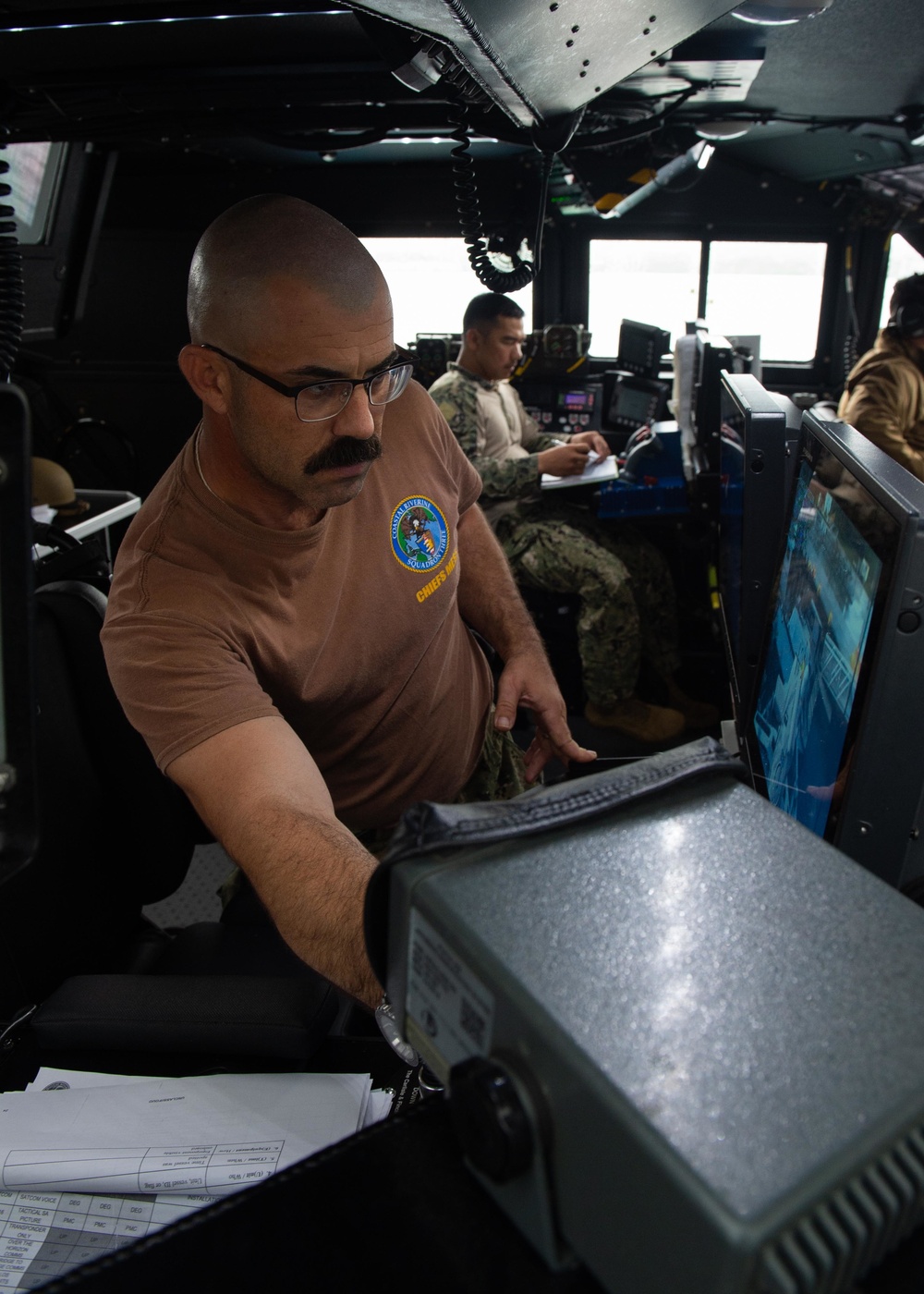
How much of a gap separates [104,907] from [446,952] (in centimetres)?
128

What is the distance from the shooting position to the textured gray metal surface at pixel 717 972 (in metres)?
0.37

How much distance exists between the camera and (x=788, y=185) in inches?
197

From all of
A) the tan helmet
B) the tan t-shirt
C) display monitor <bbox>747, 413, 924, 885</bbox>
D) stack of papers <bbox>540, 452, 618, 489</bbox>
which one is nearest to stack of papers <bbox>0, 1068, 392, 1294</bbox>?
the tan t-shirt

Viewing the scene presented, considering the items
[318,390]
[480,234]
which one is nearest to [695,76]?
[480,234]

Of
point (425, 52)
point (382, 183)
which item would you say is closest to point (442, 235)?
point (382, 183)

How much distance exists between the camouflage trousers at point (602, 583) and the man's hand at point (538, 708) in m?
2.07

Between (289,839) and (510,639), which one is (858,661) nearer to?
(289,839)

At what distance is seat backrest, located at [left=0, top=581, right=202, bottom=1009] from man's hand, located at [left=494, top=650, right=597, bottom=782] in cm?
61

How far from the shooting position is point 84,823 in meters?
1.54

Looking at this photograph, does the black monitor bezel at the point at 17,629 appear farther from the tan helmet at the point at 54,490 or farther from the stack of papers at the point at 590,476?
the stack of papers at the point at 590,476

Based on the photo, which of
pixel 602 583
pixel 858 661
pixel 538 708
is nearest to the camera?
pixel 858 661

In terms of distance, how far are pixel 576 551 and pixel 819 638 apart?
9.39 ft

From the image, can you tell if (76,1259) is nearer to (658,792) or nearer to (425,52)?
(658,792)

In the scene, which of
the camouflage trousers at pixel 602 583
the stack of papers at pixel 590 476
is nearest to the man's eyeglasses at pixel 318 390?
the camouflage trousers at pixel 602 583
